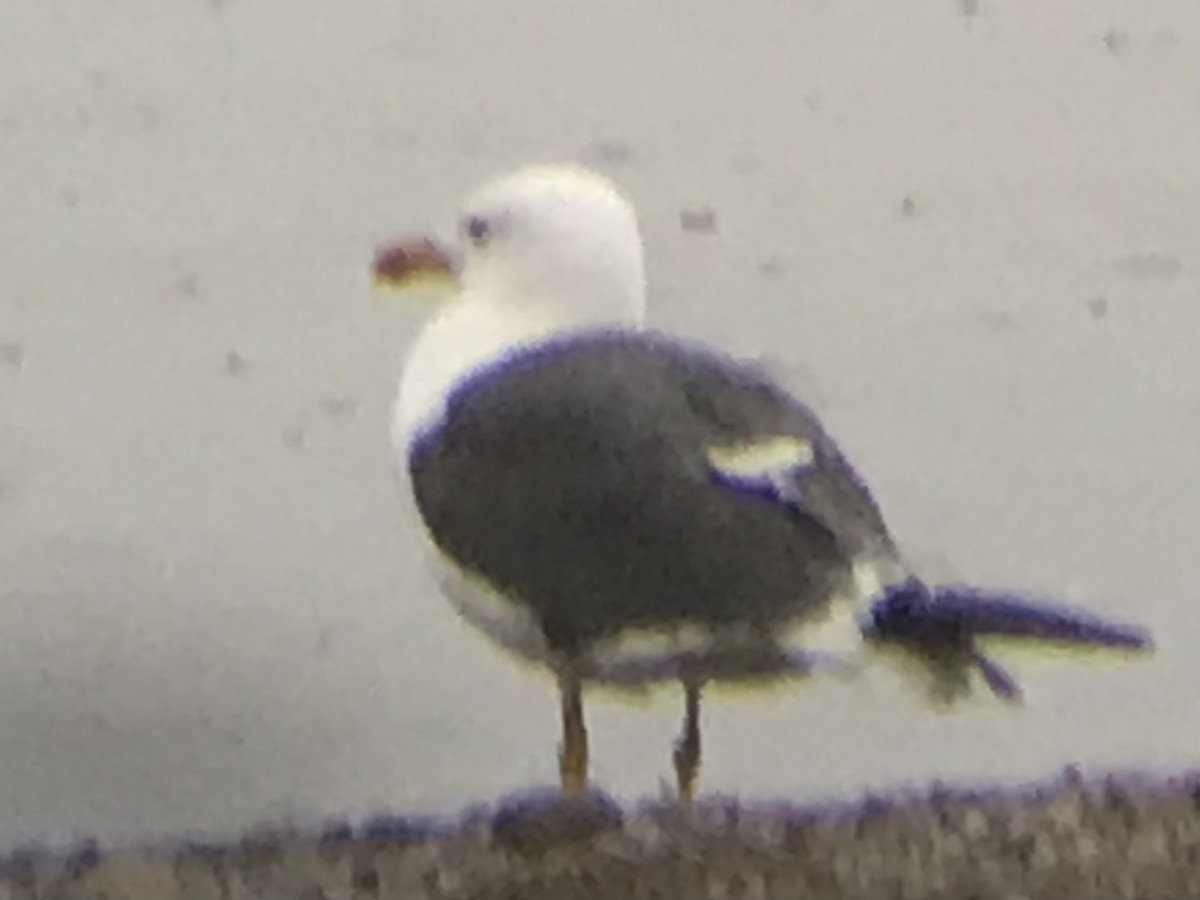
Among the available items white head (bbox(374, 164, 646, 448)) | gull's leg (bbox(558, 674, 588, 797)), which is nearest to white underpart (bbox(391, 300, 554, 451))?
white head (bbox(374, 164, 646, 448))

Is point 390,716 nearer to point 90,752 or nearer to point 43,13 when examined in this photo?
point 90,752

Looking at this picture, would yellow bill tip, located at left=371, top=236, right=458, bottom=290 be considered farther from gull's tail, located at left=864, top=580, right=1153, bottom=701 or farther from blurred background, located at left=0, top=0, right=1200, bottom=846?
gull's tail, located at left=864, top=580, right=1153, bottom=701

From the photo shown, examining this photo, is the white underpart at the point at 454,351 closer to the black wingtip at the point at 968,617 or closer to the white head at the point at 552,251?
the white head at the point at 552,251

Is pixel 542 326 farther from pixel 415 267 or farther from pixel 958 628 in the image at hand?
pixel 958 628

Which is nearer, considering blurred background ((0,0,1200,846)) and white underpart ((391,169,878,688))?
white underpart ((391,169,878,688))

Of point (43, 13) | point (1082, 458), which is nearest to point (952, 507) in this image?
point (1082, 458)

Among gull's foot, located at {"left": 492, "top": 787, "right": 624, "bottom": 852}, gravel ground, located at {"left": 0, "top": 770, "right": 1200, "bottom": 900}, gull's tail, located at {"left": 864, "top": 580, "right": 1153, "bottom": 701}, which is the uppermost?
gull's tail, located at {"left": 864, "top": 580, "right": 1153, "bottom": 701}

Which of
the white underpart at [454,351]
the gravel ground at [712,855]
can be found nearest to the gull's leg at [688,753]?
the gravel ground at [712,855]

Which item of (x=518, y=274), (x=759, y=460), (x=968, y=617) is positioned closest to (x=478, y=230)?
(x=518, y=274)
